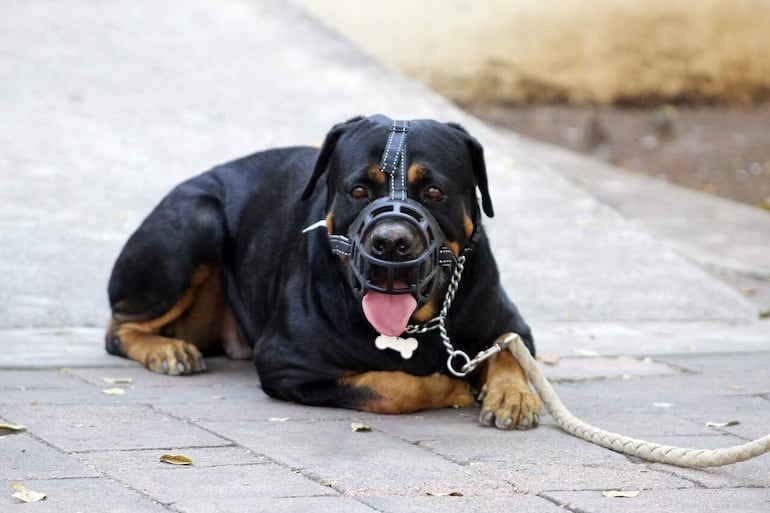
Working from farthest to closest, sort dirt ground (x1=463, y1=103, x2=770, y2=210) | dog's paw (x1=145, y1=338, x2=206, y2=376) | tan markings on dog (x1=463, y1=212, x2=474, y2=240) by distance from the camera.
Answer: dirt ground (x1=463, y1=103, x2=770, y2=210), dog's paw (x1=145, y1=338, x2=206, y2=376), tan markings on dog (x1=463, y1=212, x2=474, y2=240)

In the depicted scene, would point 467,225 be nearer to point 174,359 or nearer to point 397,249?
point 397,249

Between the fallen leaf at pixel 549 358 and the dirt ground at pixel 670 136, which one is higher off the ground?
the dirt ground at pixel 670 136

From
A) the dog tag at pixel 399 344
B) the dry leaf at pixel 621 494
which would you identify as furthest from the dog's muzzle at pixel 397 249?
the dry leaf at pixel 621 494

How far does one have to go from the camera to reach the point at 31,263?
6336 millimetres

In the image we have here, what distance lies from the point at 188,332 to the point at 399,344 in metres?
1.38

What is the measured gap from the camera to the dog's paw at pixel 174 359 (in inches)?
196

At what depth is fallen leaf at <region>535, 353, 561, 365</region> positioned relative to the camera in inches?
213

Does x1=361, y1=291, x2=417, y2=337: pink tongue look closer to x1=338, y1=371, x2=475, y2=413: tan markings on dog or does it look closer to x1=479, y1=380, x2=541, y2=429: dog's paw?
x1=338, y1=371, x2=475, y2=413: tan markings on dog

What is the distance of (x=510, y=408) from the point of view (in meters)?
4.15

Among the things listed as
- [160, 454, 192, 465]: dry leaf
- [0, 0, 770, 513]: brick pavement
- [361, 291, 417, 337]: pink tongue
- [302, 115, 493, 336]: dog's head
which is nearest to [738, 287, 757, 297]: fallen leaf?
[0, 0, 770, 513]: brick pavement

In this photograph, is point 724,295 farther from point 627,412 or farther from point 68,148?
point 68,148

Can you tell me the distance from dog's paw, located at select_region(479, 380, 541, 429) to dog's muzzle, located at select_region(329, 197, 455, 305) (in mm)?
421

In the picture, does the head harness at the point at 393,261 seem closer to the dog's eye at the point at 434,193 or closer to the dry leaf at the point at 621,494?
the dog's eye at the point at 434,193

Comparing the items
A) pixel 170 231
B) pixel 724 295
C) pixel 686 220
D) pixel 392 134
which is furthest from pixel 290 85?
pixel 392 134
